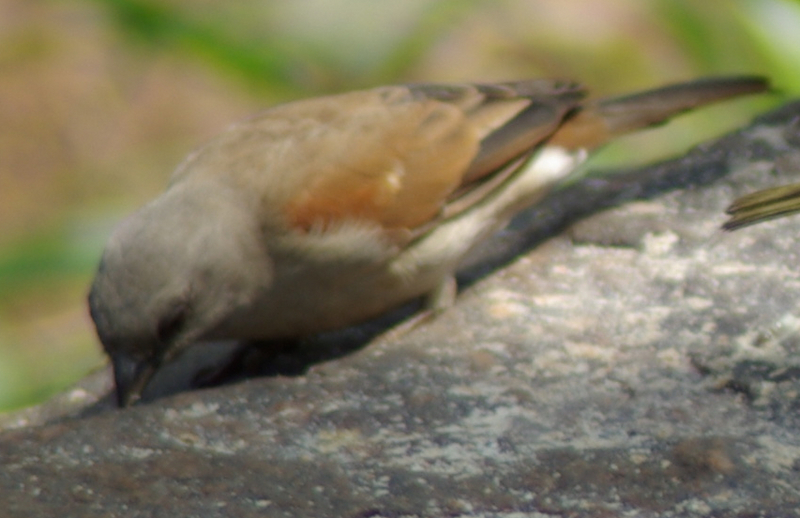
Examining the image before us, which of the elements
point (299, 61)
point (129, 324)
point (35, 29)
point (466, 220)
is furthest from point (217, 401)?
point (35, 29)

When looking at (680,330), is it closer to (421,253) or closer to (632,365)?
(632,365)

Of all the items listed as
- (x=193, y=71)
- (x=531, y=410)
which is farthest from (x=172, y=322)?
(x=193, y=71)

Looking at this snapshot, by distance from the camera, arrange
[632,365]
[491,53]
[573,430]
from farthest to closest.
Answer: [491,53] < [632,365] < [573,430]

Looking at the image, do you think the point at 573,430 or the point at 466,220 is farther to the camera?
the point at 466,220

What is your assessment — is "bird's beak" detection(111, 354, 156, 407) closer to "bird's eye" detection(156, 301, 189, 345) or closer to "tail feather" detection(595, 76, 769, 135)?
"bird's eye" detection(156, 301, 189, 345)

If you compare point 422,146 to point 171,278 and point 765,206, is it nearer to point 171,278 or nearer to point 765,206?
point 171,278

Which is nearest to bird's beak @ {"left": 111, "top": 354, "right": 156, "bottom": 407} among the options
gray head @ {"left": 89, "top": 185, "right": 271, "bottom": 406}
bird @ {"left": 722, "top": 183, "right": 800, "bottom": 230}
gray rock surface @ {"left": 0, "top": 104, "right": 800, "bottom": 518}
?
gray head @ {"left": 89, "top": 185, "right": 271, "bottom": 406}
